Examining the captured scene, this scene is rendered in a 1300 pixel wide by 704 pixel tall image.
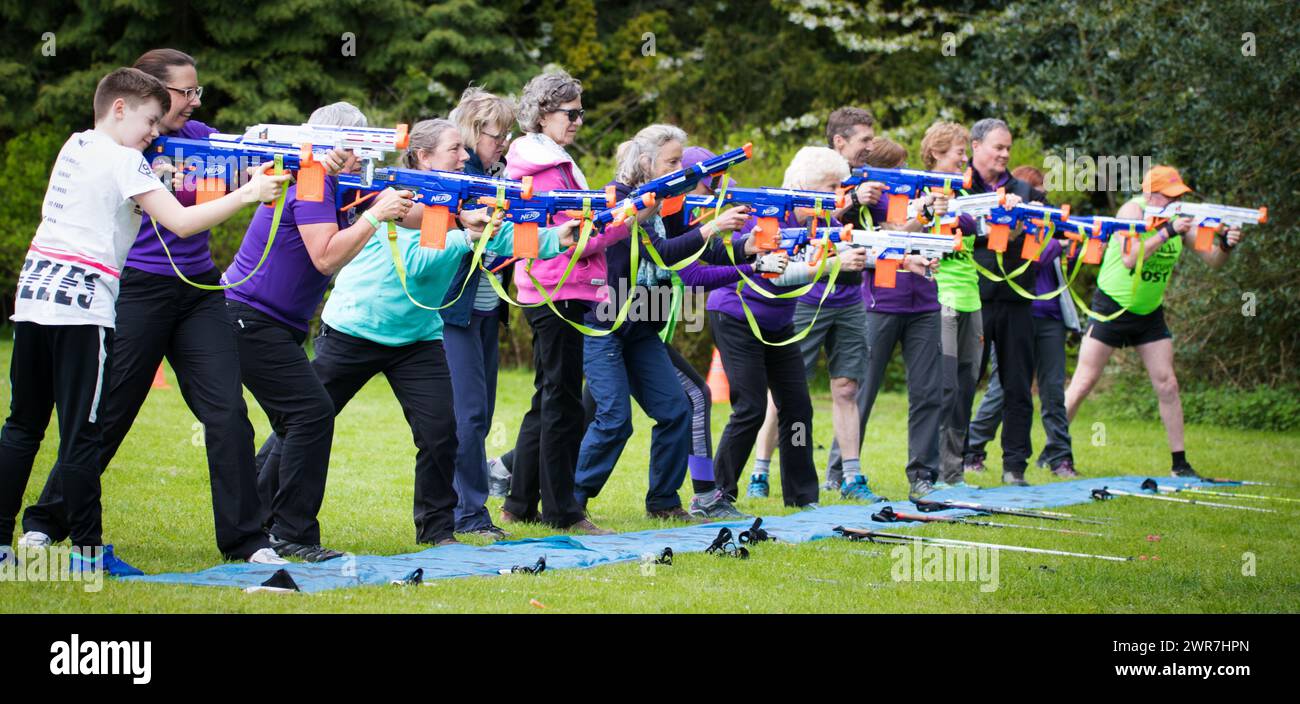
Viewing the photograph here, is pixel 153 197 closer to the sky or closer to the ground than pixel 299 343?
closer to the sky

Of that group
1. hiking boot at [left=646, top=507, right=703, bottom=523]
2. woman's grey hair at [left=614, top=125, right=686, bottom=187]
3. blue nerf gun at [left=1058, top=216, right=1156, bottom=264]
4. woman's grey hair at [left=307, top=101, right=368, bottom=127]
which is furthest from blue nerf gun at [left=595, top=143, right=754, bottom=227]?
blue nerf gun at [left=1058, top=216, right=1156, bottom=264]

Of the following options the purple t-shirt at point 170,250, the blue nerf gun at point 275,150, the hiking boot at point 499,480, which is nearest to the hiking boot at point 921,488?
the hiking boot at point 499,480

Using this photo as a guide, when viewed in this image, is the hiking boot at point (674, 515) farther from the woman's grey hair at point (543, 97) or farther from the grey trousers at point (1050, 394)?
the grey trousers at point (1050, 394)

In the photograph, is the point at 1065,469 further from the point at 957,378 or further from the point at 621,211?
the point at 621,211

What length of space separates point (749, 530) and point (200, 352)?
292 centimetres

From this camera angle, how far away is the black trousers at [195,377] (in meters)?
6.41

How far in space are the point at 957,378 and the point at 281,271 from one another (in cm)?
569

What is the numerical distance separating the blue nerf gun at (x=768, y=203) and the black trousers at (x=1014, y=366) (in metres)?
2.54

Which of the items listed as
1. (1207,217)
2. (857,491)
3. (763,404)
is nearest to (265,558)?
(763,404)

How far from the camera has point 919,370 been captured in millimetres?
9938

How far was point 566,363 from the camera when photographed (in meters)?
7.91
